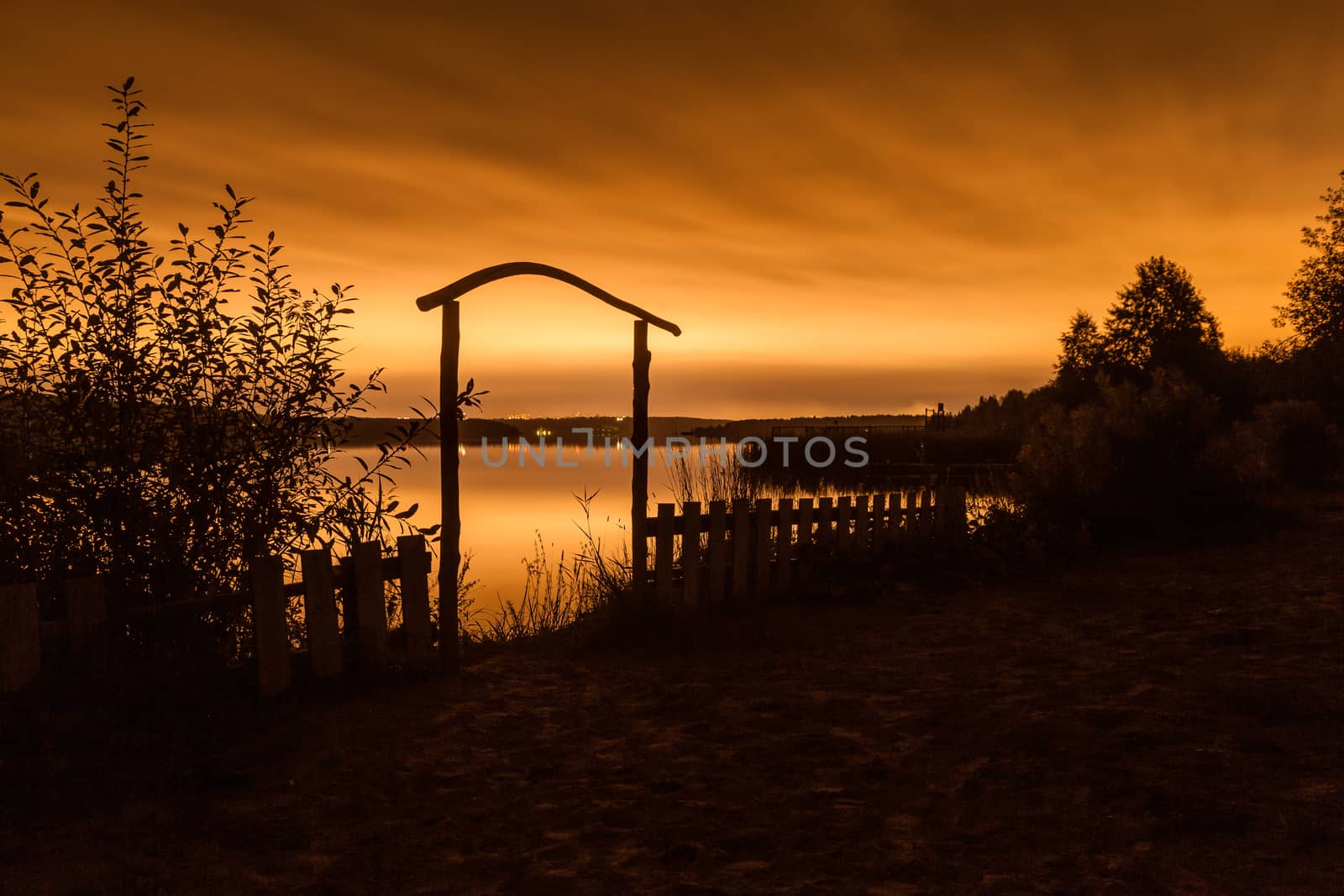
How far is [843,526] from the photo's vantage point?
31.9 ft

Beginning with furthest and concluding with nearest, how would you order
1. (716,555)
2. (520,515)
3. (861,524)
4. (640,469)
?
1. (520,515)
2. (861,524)
3. (716,555)
4. (640,469)

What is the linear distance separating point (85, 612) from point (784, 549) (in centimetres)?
609

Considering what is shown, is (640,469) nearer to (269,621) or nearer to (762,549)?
(762,549)

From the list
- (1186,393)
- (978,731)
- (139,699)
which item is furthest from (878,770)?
(1186,393)

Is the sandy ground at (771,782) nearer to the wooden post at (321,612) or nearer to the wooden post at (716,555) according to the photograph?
the wooden post at (321,612)

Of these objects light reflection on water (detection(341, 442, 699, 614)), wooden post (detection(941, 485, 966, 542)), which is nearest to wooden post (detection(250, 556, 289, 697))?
light reflection on water (detection(341, 442, 699, 614))

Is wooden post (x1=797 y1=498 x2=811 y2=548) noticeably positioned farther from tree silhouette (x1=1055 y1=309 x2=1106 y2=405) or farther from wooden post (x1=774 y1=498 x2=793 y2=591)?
tree silhouette (x1=1055 y1=309 x2=1106 y2=405)

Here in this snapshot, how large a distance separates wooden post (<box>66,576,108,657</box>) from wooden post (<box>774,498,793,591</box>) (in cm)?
593

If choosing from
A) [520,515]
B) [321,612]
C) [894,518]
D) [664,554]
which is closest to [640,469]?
[664,554]

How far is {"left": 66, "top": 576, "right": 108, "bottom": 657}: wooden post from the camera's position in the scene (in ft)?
15.9

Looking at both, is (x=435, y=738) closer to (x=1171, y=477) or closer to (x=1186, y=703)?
(x=1186, y=703)

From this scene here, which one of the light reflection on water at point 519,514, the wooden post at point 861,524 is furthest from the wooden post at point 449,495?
the wooden post at point 861,524

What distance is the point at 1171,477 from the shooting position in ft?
38.9

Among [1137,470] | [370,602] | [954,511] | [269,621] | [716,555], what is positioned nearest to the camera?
[269,621]
